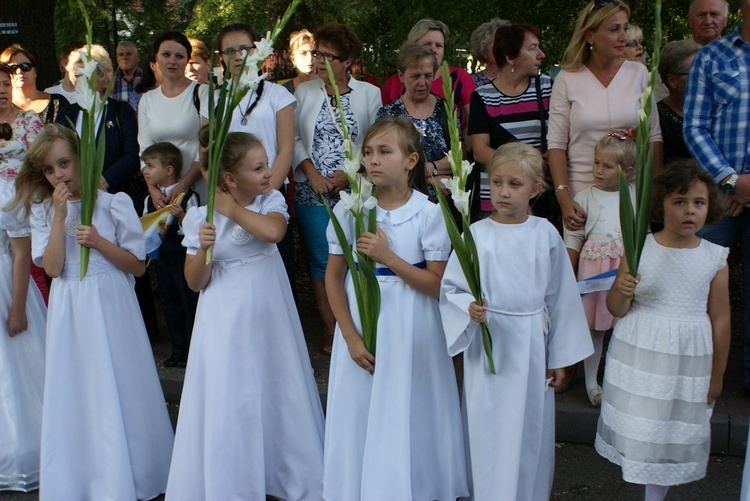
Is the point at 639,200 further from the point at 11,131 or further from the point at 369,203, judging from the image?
the point at 11,131

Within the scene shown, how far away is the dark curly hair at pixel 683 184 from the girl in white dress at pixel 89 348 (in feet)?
8.32

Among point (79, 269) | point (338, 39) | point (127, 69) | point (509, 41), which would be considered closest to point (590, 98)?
point (509, 41)

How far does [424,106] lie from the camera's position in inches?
213

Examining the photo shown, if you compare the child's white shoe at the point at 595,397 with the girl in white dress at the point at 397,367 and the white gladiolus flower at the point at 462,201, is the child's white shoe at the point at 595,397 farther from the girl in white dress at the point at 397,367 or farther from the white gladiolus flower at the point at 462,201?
the white gladiolus flower at the point at 462,201

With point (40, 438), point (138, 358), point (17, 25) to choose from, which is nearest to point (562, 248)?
point (138, 358)

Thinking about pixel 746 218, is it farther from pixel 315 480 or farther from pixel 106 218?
pixel 106 218

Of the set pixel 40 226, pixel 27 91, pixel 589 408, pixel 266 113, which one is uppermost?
pixel 27 91

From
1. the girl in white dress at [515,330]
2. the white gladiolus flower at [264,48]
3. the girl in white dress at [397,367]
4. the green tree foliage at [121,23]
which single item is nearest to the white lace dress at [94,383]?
the girl in white dress at [397,367]

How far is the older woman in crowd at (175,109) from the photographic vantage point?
227 inches

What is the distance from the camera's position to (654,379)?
141 inches

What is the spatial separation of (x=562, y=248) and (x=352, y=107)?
236 centimetres

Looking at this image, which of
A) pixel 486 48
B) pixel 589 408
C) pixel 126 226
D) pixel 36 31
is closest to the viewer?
pixel 126 226

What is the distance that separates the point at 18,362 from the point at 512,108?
3239 millimetres

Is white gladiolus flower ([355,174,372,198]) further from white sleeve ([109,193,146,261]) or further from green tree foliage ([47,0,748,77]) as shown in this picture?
green tree foliage ([47,0,748,77])
